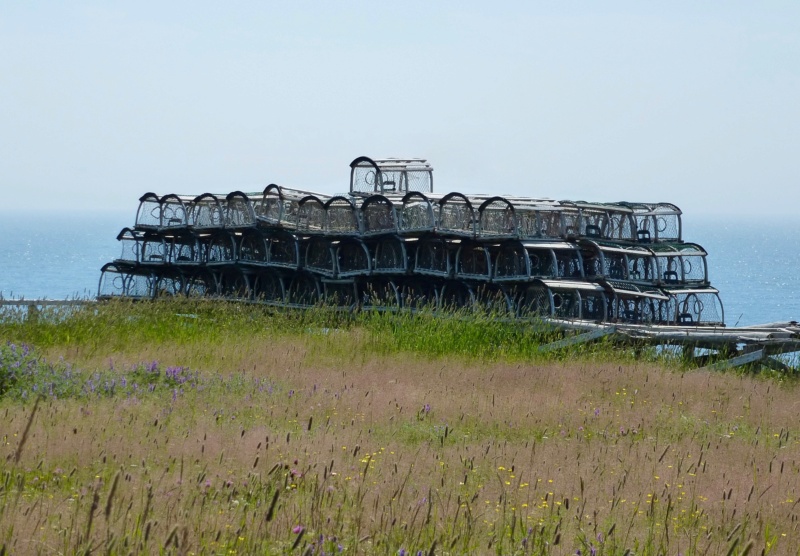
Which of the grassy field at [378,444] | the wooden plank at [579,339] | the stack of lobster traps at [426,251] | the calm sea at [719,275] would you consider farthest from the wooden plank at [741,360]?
the calm sea at [719,275]

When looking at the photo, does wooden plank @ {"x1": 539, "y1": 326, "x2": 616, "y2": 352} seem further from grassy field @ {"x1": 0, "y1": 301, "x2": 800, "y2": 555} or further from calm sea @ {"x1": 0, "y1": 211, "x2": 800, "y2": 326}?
calm sea @ {"x1": 0, "y1": 211, "x2": 800, "y2": 326}

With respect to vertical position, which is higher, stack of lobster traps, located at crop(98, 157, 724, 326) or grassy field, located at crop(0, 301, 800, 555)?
stack of lobster traps, located at crop(98, 157, 724, 326)

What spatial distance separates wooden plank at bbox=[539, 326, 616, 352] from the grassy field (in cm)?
30

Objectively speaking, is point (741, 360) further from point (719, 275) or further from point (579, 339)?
point (719, 275)

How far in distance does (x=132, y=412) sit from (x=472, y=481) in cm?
339

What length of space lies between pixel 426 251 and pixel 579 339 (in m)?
7.95

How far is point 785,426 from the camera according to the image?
38.3 ft

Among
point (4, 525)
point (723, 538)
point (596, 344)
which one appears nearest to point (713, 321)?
point (596, 344)

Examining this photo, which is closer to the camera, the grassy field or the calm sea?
the grassy field

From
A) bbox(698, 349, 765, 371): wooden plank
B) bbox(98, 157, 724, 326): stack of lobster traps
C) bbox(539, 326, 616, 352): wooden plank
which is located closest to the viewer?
bbox(698, 349, 765, 371): wooden plank

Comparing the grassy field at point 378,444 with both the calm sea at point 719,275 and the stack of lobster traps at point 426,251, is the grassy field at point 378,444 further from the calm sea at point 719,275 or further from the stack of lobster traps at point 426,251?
the calm sea at point 719,275

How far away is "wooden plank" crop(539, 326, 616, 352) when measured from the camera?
1750cm

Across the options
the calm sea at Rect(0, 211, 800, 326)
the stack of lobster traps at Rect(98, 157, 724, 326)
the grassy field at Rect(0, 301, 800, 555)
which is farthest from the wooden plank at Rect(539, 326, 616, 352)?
the calm sea at Rect(0, 211, 800, 326)

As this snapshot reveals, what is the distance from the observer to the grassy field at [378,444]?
5.94 meters
